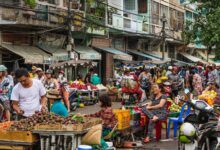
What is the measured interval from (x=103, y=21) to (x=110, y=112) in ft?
83.6

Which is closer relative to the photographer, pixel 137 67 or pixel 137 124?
pixel 137 124

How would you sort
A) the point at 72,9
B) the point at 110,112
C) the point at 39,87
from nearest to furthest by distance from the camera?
1. the point at 39,87
2. the point at 110,112
3. the point at 72,9

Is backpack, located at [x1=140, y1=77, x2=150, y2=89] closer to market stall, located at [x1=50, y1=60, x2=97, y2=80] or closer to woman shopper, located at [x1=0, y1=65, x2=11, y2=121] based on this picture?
market stall, located at [x1=50, y1=60, x2=97, y2=80]

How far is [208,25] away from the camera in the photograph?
20969mm

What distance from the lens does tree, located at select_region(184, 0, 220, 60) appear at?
20.5 metres

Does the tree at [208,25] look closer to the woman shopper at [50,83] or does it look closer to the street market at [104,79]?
the street market at [104,79]

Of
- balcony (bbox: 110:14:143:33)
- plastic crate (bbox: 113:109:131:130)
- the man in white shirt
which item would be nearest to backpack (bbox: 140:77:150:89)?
balcony (bbox: 110:14:143:33)

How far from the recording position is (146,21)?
4406 centimetres

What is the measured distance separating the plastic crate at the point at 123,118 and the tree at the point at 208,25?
10292mm

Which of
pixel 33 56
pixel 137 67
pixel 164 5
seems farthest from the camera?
pixel 164 5

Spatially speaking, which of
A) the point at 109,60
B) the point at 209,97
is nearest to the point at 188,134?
the point at 209,97

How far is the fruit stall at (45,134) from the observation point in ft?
23.6

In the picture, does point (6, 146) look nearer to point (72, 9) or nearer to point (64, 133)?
point (64, 133)

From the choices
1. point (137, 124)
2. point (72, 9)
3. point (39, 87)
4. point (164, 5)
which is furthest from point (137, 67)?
point (39, 87)
